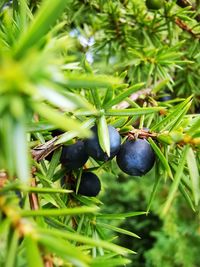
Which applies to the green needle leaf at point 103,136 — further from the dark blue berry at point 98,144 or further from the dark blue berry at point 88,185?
the dark blue berry at point 88,185

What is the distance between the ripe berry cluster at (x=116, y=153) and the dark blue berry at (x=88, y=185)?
0.16 ft

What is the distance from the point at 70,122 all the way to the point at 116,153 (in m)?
0.24

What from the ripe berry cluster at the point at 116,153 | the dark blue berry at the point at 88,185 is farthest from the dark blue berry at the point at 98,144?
the dark blue berry at the point at 88,185

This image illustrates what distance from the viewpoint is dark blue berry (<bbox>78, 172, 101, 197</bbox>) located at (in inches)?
22.2

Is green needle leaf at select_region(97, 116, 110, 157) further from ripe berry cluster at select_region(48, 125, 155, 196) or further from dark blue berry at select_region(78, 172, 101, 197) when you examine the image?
dark blue berry at select_region(78, 172, 101, 197)

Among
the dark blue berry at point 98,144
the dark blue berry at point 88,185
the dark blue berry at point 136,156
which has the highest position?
the dark blue berry at point 98,144

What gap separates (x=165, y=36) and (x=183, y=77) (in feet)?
0.53

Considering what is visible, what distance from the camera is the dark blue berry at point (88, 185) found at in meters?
0.56

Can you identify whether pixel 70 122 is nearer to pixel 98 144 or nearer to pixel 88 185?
pixel 98 144

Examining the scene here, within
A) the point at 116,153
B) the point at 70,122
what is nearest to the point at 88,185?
the point at 116,153

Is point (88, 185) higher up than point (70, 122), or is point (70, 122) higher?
point (70, 122)

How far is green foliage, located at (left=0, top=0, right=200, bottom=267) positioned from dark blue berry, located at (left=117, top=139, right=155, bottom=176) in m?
0.01

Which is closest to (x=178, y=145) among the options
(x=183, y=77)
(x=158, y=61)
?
(x=158, y=61)

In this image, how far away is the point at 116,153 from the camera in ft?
1.58
